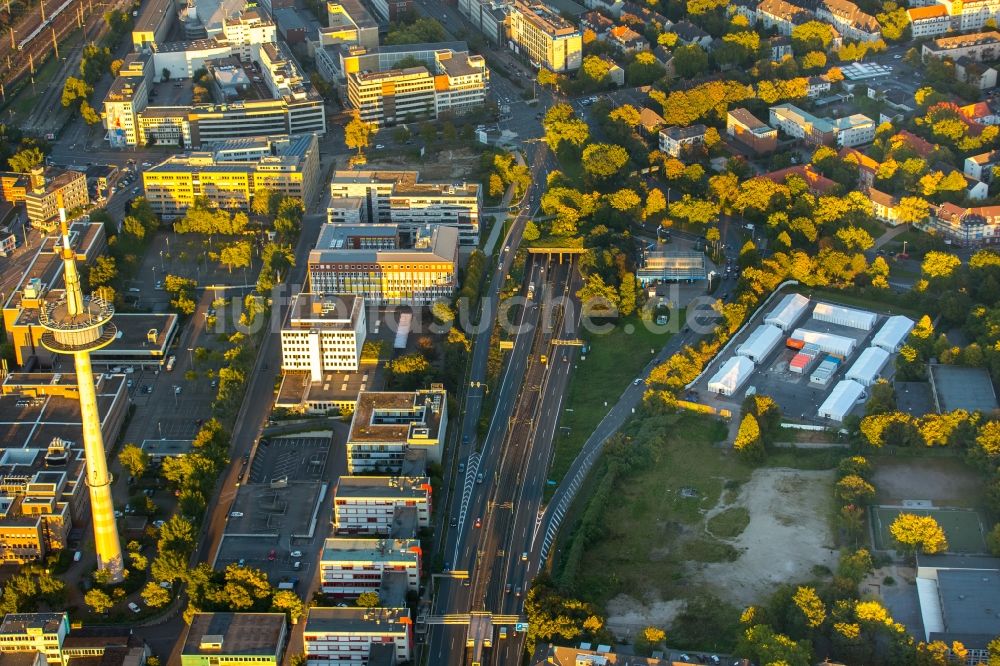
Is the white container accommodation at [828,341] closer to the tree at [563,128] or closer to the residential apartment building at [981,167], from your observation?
the residential apartment building at [981,167]

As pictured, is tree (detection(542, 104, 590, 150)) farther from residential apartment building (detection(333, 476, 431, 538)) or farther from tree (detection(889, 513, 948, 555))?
tree (detection(889, 513, 948, 555))

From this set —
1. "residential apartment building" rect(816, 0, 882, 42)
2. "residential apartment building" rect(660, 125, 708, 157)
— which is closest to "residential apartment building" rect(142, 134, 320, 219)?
"residential apartment building" rect(660, 125, 708, 157)

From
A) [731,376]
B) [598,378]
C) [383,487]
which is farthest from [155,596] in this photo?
[731,376]

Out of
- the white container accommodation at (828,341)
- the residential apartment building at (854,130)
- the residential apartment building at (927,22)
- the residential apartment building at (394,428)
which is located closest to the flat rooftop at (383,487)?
the residential apartment building at (394,428)

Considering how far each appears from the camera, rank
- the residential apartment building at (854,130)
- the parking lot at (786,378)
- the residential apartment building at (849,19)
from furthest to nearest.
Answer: the residential apartment building at (849,19)
the residential apartment building at (854,130)
the parking lot at (786,378)

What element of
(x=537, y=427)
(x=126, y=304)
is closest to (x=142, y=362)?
(x=126, y=304)

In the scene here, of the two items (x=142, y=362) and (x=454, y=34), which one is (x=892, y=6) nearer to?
(x=454, y=34)

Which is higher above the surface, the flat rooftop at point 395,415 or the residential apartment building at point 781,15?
the residential apartment building at point 781,15
